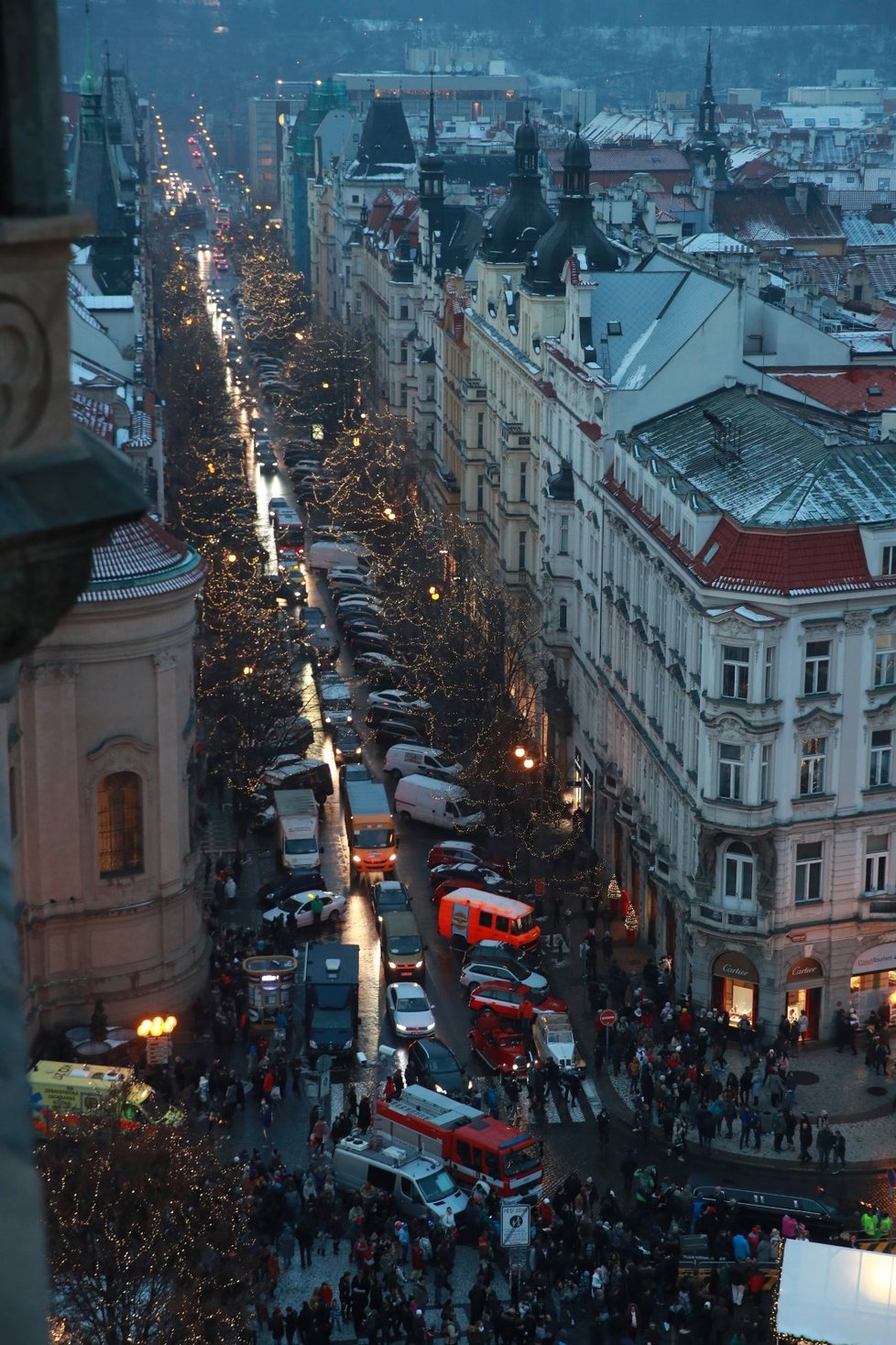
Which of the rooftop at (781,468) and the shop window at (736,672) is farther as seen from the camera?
the rooftop at (781,468)

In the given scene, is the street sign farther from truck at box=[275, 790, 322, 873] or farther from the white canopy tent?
truck at box=[275, 790, 322, 873]

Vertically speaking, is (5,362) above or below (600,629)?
above

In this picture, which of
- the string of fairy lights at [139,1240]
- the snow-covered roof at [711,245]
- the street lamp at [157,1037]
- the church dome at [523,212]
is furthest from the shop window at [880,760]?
the church dome at [523,212]

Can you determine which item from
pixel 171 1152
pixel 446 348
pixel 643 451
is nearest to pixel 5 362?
pixel 171 1152

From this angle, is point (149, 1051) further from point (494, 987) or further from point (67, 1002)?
point (494, 987)

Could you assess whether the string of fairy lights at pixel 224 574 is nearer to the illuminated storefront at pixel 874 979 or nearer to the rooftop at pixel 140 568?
the rooftop at pixel 140 568

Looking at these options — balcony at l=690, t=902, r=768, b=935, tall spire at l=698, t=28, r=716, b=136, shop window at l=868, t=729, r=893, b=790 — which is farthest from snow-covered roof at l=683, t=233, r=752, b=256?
tall spire at l=698, t=28, r=716, b=136

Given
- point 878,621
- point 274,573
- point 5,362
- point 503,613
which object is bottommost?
point 274,573
